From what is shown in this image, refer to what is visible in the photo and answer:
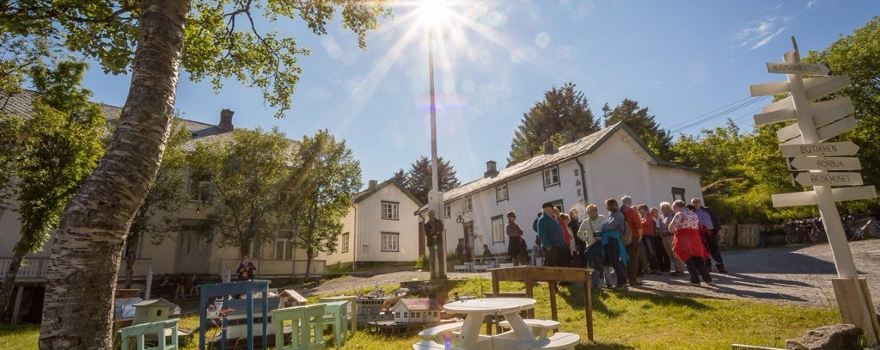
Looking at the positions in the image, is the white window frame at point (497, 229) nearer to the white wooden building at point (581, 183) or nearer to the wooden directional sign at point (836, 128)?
the white wooden building at point (581, 183)

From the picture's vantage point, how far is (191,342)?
25.6 feet

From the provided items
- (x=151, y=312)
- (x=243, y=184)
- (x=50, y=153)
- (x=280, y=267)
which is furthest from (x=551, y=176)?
(x=50, y=153)

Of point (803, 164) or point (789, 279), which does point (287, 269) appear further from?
point (803, 164)

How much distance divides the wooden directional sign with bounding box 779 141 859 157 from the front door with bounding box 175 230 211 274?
23419mm

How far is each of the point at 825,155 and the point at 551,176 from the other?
58.6 ft

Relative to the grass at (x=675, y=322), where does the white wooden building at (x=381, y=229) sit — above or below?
above

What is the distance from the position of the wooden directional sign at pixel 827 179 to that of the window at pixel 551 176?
1739 centimetres

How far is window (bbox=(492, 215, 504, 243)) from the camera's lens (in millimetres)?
25453

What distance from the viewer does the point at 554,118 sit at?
44344 millimetres

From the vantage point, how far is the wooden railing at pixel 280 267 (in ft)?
71.1

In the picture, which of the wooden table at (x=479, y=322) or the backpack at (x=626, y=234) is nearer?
the wooden table at (x=479, y=322)

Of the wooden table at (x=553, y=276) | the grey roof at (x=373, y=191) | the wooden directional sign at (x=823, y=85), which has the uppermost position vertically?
the grey roof at (x=373, y=191)

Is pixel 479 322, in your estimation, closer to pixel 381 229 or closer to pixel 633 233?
pixel 633 233

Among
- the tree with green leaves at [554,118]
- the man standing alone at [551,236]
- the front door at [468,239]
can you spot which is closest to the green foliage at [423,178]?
the tree with green leaves at [554,118]
